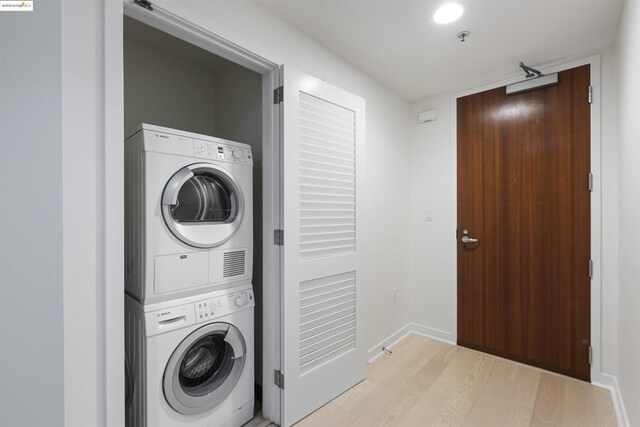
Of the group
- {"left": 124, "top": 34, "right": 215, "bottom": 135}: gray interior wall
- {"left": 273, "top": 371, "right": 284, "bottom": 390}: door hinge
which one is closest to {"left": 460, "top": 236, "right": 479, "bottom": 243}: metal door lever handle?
{"left": 273, "top": 371, "right": 284, "bottom": 390}: door hinge

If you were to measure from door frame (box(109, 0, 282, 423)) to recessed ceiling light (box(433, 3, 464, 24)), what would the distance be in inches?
38.5

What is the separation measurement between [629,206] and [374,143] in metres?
1.64

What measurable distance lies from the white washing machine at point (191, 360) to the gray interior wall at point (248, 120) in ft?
1.22

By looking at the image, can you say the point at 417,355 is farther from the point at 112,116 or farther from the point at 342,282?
the point at 112,116

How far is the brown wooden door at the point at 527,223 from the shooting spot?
84.8 inches

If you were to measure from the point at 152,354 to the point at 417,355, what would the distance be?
2.11m

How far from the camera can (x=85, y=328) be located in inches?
42.4

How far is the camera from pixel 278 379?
1720 mm

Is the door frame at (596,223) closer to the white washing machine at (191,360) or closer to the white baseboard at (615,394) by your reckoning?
the white baseboard at (615,394)

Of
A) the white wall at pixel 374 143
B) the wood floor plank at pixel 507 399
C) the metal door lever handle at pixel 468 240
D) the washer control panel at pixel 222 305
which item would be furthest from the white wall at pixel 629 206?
the washer control panel at pixel 222 305

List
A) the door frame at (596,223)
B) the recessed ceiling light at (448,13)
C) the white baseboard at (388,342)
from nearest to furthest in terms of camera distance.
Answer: the recessed ceiling light at (448,13), the door frame at (596,223), the white baseboard at (388,342)

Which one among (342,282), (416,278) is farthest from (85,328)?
(416,278)

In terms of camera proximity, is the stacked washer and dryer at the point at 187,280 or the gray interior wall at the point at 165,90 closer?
A: the stacked washer and dryer at the point at 187,280

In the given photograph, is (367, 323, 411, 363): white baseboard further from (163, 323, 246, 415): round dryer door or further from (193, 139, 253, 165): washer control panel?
(193, 139, 253, 165): washer control panel
